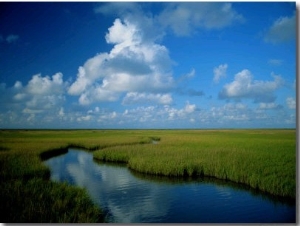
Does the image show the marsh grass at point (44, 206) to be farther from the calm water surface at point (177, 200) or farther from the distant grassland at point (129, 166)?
the calm water surface at point (177, 200)

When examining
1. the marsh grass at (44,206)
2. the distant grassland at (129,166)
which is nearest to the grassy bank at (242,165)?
the distant grassland at (129,166)

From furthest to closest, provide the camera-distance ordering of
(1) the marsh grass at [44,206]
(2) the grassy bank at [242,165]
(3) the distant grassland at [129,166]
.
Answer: (2) the grassy bank at [242,165], (3) the distant grassland at [129,166], (1) the marsh grass at [44,206]

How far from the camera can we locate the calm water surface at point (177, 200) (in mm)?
6562

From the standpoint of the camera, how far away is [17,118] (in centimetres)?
851

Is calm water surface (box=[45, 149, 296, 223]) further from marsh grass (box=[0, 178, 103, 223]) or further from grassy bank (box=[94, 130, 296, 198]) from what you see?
marsh grass (box=[0, 178, 103, 223])

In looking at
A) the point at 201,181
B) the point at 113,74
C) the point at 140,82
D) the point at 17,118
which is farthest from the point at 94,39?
the point at 201,181

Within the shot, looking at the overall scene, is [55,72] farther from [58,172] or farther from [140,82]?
[58,172]

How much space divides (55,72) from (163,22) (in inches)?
130

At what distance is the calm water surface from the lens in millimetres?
6562

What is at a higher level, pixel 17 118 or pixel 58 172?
pixel 17 118

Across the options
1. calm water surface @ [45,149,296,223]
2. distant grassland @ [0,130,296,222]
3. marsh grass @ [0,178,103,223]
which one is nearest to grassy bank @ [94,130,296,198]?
distant grassland @ [0,130,296,222]

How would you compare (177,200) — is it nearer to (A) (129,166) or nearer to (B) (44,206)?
(B) (44,206)

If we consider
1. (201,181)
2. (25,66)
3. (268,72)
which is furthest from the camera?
(201,181)

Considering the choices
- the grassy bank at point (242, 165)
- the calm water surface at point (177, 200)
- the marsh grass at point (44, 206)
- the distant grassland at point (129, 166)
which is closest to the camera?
the marsh grass at point (44, 206)
